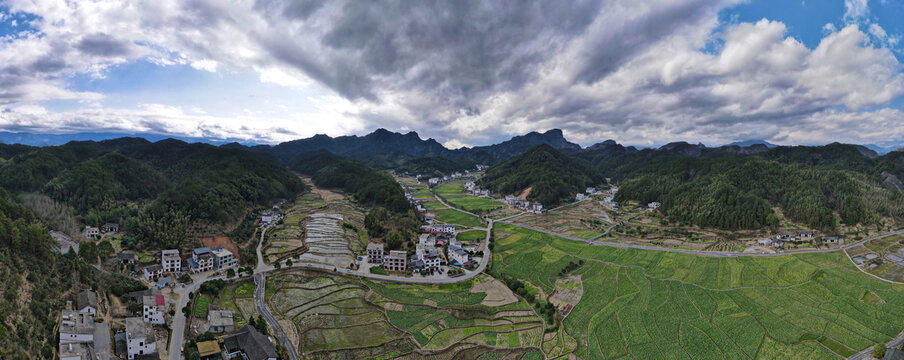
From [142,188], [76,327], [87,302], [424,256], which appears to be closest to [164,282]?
[87,302]

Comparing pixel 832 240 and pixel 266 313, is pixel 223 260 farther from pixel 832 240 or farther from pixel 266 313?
pixel 832 240

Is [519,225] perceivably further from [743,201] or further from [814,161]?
[814,161]

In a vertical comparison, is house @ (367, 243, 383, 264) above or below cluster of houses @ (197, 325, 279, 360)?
above

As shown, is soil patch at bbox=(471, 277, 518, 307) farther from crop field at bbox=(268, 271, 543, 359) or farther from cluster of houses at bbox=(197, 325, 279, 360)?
cluster of houses at bbox=(197, 325, 279, 360)

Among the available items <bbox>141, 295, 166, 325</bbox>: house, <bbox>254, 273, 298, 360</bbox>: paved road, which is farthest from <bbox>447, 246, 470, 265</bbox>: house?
<bbox>141, 295, 166, 325</bbox>: house

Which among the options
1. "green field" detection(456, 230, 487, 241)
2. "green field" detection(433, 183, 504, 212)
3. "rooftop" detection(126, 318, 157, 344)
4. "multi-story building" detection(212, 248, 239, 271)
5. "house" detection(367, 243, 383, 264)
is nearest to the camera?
"rooftop" detection(126, 318, 157, 344)

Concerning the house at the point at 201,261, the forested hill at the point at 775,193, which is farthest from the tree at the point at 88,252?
the forested hill at the point at 775,193
